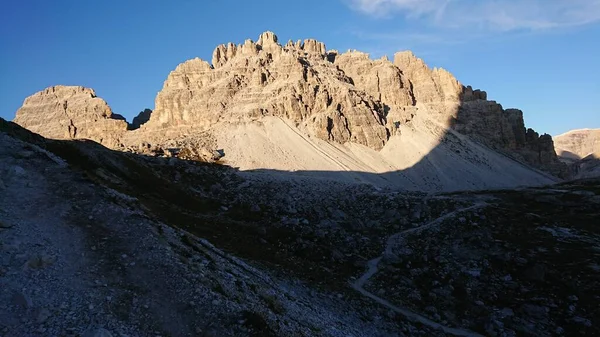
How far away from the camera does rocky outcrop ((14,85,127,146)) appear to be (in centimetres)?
15850

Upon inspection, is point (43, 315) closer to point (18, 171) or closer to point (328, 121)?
point (18, 171)

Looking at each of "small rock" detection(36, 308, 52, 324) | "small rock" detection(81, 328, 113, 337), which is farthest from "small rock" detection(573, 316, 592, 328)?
"small rock" detection(36, 308, 52, 324)

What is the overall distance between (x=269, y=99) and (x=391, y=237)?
85031mm

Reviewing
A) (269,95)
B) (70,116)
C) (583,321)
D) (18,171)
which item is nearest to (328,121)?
(269,95)

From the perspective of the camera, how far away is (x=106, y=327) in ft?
51.2

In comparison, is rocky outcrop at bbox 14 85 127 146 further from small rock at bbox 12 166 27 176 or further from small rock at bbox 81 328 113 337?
small rock at bbox 81 328 113 337

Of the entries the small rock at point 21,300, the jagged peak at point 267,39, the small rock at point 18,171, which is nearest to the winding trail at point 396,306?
the small rock at point 21,300

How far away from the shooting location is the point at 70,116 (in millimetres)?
171625

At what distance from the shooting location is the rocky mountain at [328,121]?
340 feet

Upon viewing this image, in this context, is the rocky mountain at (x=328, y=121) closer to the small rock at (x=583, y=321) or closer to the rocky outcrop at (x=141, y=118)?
the rocky outcrop at (x=141, y=118)

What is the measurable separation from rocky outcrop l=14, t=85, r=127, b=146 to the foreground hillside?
109 metres

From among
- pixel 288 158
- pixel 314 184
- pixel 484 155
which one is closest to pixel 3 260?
pixel 314 184

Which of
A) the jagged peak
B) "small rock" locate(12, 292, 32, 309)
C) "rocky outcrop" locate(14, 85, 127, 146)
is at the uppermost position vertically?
the jagged peak

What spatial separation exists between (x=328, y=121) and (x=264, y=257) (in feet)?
288
